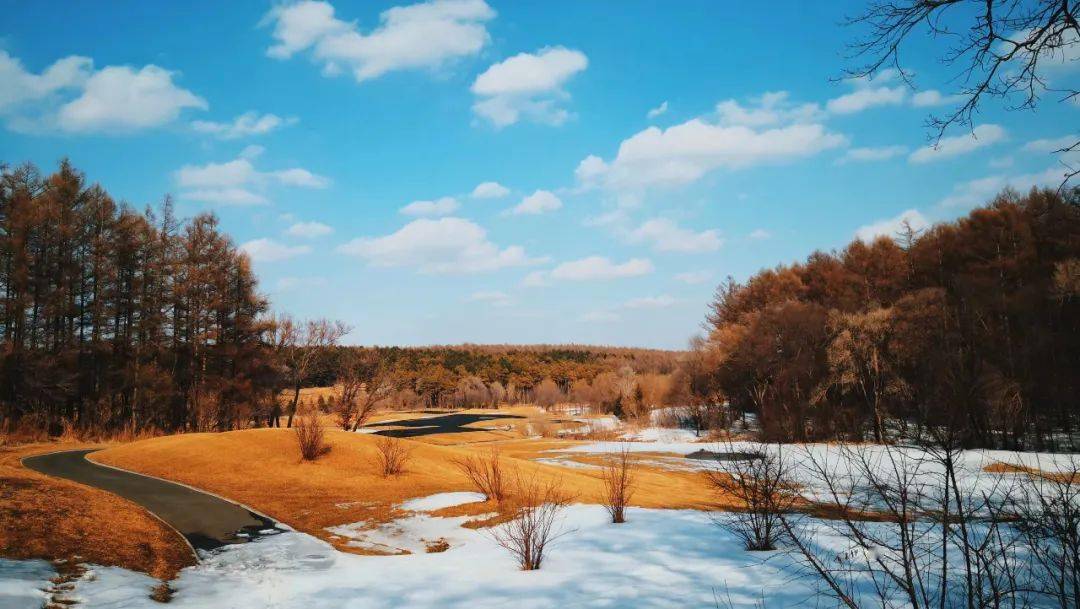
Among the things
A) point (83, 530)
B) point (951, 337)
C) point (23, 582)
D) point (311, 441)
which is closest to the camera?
point (23, 582)

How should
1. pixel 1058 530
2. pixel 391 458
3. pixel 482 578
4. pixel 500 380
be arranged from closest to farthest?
pixel 1058 530, pixel 482 578, pixel 391 458, pixel 500 380

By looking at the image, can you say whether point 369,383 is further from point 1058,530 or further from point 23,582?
point 1058,530

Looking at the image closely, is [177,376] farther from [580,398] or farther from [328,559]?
[580,398]

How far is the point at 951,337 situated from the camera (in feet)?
108

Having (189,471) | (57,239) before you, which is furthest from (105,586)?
(57,239)

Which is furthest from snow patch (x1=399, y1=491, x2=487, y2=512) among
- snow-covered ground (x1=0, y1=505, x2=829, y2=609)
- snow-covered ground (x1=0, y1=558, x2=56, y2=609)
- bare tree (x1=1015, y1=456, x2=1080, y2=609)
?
bare tree (x1=1015, y1=456, x2=1080, y2=609)

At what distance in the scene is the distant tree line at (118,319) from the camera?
31.3m

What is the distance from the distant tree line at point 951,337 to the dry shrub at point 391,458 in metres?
16.7

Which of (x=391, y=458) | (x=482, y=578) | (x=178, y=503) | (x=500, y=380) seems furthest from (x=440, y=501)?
(x=500, y=380)

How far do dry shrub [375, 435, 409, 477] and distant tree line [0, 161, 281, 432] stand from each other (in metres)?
22.0

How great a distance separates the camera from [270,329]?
1709 inches

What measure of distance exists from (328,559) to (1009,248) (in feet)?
140

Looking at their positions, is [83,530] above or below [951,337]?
below

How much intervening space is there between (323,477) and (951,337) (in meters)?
34.5
